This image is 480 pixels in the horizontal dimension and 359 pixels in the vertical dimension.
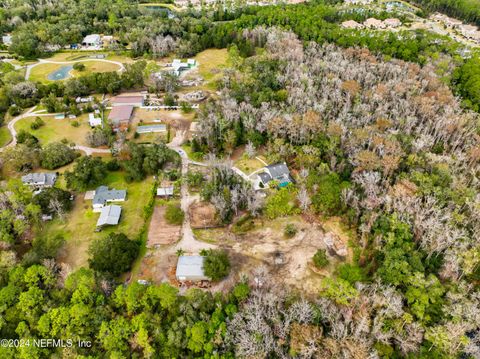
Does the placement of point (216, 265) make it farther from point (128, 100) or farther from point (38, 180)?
point (128, 100)

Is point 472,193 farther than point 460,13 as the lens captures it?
No

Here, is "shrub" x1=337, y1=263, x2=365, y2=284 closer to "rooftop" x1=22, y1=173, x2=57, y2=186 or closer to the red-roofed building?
"rooftop" x1=22, y1=173, x2=57, y2=186

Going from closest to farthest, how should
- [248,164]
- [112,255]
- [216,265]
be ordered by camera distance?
1. [216,265]
2. [112,255]
3. [248,164]

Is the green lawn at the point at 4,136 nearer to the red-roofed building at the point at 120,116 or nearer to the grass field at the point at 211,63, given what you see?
the red-roofed building at the point at 120,116

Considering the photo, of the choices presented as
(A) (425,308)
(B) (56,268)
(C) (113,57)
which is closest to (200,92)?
(C) (113,57)

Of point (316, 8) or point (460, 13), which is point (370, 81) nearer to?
point (316, 8)

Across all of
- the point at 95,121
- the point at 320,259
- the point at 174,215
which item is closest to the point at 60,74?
the point at 95,121

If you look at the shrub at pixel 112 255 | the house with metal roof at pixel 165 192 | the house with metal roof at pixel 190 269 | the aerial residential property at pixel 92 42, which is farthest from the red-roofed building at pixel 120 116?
the aerial residential property at pixel 92 42
